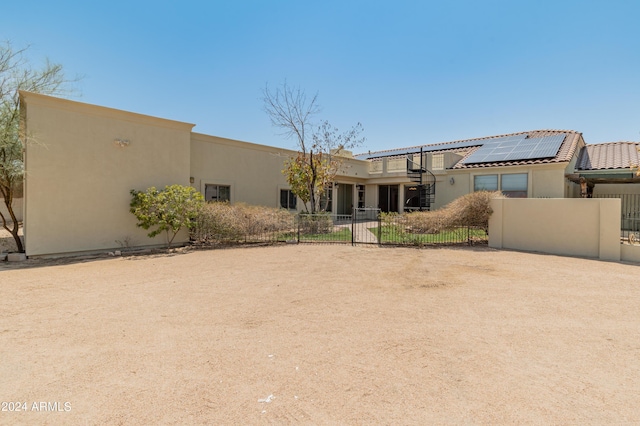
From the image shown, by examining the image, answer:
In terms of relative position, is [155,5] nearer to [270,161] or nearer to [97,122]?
[97,122]

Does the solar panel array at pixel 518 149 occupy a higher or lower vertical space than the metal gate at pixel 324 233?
higher

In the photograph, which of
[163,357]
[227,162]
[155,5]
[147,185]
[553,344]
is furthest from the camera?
[227,162]

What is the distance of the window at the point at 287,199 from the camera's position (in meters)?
17.5

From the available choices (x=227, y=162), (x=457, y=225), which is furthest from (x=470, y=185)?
(x=227, y=162)

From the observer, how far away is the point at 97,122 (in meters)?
10.5

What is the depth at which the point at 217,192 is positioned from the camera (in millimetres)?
14656

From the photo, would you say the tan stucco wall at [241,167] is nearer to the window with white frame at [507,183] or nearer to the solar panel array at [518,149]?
the window with white frame at [507,183]

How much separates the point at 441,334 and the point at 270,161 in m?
14.0

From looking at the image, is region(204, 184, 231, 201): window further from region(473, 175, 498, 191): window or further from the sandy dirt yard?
region(473, 175, 498, 191): window

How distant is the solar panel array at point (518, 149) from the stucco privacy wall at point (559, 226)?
6.34 m

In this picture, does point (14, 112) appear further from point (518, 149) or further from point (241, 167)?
point (518, 149)

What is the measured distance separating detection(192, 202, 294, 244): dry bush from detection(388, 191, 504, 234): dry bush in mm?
4903

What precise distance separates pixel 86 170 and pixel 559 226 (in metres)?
15.9

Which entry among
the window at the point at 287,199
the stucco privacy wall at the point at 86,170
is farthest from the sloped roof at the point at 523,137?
the stucco privacy wall at the point at 86,170
